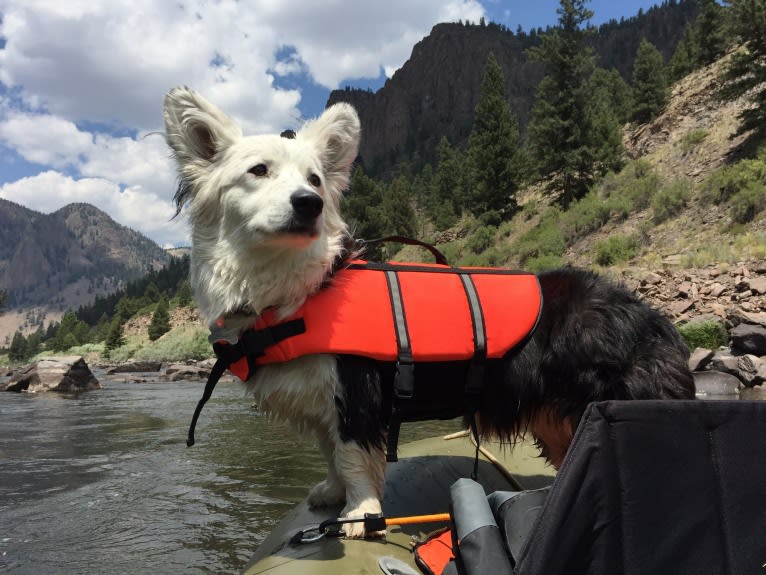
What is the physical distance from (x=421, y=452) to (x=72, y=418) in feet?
30.0

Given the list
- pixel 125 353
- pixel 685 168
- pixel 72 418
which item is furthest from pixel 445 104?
pixel 72 418

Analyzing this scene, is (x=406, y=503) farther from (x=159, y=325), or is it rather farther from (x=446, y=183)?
(x=159, y=325)

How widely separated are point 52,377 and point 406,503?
1823cm

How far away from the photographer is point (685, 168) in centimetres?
2244

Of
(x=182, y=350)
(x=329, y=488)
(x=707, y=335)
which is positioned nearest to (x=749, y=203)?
(x=707, y=335)

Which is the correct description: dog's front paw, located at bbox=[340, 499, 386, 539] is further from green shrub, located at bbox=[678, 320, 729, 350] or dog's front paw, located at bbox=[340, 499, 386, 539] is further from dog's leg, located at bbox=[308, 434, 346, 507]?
green shrub, located at bbox=[678, 320, 729, 350]

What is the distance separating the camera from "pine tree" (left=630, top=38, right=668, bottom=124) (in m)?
38.7

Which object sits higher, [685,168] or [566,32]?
[566,32]

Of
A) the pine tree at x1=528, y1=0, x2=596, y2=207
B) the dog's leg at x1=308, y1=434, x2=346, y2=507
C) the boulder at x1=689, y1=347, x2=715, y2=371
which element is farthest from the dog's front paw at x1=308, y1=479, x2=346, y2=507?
the pine tree at x1=528, y1=0, x2=596, y2=207

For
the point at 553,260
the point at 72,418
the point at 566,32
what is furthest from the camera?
the point at 566,32

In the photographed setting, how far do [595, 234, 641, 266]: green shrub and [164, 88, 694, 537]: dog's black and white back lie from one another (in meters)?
16.8

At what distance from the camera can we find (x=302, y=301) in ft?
9.37

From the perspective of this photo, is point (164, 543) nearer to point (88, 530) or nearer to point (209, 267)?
point (88, 530)

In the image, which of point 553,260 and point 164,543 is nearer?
point 164,543
